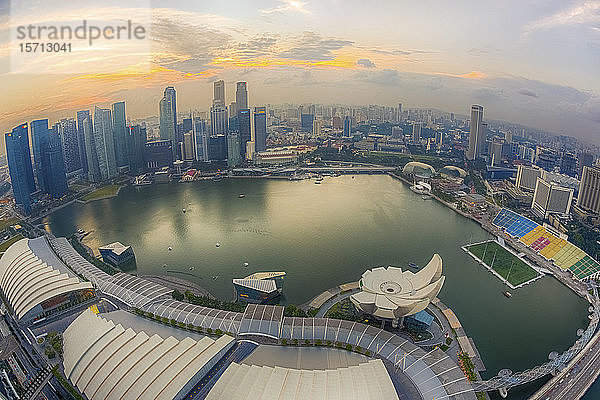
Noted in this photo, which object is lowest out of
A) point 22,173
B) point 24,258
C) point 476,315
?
point 476,315

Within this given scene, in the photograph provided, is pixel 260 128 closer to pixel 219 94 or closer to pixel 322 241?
pixel 219 94

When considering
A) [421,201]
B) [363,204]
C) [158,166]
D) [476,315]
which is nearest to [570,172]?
[421,201]

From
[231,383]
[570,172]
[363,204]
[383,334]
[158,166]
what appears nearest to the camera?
[231,383]

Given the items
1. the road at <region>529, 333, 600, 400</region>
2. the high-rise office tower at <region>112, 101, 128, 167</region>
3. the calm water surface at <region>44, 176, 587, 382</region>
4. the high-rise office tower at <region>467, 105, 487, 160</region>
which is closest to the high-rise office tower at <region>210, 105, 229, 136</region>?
the high-rise office tower at <region>112, 101, 128, 167</region>

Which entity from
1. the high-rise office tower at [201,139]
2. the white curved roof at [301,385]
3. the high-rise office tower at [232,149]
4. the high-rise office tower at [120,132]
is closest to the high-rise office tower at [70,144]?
the high-rise office tower at [120,132]

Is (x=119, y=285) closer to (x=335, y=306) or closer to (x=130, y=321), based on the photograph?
(x=130, y=321)
